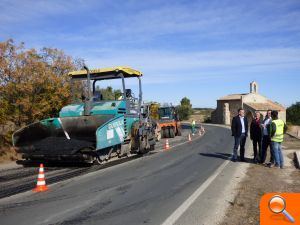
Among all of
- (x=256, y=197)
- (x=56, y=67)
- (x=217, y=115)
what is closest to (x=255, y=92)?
(x=217, y=115)

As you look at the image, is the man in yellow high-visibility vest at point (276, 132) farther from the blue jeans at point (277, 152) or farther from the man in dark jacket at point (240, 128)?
the man in dark jacket at point (240, 128)

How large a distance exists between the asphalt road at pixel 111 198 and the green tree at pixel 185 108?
7665cm

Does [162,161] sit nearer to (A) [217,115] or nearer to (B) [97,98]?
(B) [97,98]

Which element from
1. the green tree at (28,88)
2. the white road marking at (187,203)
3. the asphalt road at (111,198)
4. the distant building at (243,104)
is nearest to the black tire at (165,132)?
the green tree at (28,88)

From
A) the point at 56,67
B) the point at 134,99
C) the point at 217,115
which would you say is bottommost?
the point at 217,115

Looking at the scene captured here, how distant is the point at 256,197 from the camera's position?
820 centimetres

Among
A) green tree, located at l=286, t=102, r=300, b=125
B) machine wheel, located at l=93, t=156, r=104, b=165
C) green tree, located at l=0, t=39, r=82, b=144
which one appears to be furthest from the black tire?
green tree, located at l=286, t=102, r=300, b=125

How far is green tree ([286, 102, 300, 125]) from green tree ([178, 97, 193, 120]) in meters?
21.0

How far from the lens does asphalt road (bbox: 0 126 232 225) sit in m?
6.61

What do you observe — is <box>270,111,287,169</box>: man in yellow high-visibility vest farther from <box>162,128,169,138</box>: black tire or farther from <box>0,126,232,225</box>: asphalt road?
<box>162,128,169,138</box>: black tire

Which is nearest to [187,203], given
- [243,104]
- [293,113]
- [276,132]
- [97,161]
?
[97,161]

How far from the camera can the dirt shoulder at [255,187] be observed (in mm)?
6723

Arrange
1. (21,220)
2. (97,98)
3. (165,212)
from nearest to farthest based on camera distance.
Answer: (21,220) → (165,212) → (97,98)

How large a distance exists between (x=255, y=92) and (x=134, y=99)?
68.5 metres
